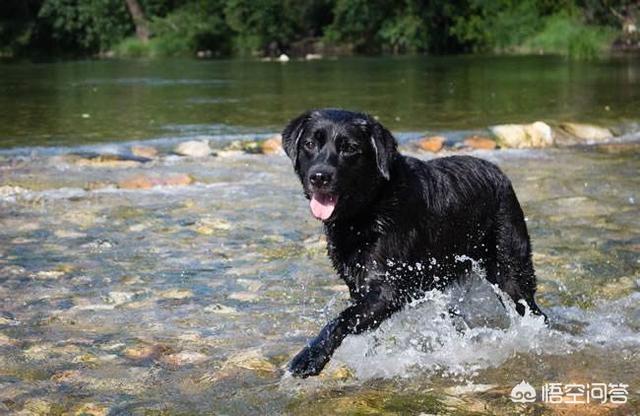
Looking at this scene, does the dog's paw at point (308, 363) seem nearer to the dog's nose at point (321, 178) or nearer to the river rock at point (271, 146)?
the dog's nose at point (321, 178)

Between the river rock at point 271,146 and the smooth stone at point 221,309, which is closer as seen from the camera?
the smooth stone at point 221,309

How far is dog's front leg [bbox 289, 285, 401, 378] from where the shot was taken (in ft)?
15.9

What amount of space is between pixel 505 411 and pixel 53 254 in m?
4.52

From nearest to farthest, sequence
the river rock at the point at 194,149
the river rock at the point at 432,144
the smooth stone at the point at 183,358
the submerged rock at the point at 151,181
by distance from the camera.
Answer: the smooth stone at the point at 183,358, the submerged rock at the point at 151,181, the river rock at the point at 194,149, the river rock at the point at 432,144

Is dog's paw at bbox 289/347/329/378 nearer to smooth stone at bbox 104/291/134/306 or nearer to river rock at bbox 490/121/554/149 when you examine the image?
smooth stone at bbox 104/291/134/306

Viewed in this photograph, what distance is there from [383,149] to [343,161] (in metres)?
0.23

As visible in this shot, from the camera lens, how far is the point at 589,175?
11.1 m

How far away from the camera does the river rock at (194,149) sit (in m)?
13.8

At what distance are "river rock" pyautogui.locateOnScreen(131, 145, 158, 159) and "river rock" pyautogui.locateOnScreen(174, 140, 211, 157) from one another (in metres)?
0.35

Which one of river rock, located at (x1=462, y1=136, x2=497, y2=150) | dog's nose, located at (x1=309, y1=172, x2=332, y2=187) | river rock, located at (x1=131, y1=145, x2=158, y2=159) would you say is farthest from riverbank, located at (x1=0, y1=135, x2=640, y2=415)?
river rock, located at (x1=462, y1=136, x2=497, y2=150)

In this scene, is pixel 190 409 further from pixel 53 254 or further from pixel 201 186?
pixel 201 186

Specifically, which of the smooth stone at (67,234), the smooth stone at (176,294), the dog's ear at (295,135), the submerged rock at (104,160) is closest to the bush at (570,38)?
the submerged rock at (104,160)

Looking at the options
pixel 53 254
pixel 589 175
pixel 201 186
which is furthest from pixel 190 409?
pixel 589 175

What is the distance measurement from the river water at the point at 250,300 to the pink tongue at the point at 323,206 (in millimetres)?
762
